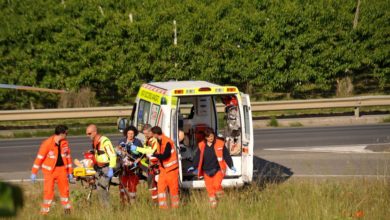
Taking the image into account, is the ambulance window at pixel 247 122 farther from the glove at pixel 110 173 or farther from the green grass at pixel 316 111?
the green grass at pixel 316 111

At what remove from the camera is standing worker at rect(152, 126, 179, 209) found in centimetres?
1006

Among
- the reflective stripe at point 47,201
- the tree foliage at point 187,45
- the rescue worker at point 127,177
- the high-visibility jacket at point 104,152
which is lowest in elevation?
the reflective stripe at point 47,201

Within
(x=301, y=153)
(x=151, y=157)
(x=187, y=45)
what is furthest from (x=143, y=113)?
(x=187, y=45)

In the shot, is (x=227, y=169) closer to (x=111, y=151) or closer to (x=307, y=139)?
(x=111, y=151)

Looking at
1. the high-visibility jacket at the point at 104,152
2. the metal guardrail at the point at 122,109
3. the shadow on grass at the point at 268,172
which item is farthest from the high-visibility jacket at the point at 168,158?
the metal guardrail at the point at 122,109

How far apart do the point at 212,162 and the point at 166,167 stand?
0.71m

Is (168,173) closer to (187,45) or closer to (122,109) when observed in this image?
(122,109)

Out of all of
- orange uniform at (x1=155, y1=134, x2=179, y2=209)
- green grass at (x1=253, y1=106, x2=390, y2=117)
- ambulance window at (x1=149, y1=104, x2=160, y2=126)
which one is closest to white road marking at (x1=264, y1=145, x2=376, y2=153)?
ambulance window at (x1=149, y1=104, x2=160, y2=126)

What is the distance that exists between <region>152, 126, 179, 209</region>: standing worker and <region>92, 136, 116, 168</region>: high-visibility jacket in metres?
0.59

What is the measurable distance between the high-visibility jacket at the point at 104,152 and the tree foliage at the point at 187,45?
53.7ft

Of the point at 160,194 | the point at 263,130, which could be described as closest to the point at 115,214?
the point at 160,194

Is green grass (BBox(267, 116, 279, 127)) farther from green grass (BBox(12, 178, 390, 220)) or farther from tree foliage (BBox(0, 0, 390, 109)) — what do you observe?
green grass (BBox(12, 178, 390, 220))

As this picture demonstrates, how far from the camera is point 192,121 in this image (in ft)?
42.2

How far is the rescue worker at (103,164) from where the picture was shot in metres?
10.1
